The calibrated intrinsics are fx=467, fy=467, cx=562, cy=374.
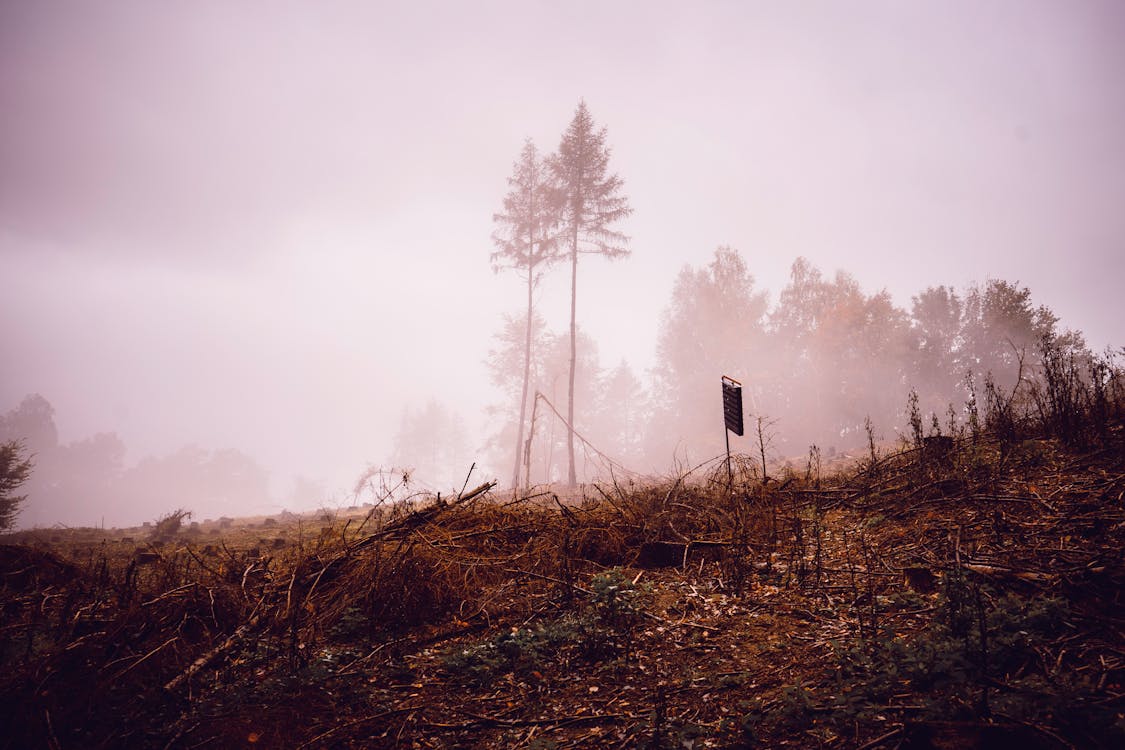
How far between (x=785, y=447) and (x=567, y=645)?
33.2 m

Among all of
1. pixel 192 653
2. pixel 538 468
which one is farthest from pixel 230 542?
pixel 538 468

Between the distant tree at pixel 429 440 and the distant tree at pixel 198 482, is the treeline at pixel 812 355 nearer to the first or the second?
the distant tree at pixel 429 440

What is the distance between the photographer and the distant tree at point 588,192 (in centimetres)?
2156

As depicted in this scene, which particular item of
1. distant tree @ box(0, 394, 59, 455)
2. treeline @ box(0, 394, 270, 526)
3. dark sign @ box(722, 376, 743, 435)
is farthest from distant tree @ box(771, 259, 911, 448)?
distant tree @ box(0, 394, 59, 455)

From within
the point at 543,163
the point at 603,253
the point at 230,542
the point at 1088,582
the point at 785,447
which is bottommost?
the point at 230,542

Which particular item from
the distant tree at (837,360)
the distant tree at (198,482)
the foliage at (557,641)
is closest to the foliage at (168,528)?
the foliage at (557,641)

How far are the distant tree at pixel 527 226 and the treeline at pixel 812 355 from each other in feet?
28.7

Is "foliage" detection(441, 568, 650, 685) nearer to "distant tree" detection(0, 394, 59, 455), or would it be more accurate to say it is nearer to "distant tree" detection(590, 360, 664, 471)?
"distant tree" detection(590, 360, 664, 471)

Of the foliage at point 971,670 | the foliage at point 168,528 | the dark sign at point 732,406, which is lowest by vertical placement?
the foliage at point 168,528

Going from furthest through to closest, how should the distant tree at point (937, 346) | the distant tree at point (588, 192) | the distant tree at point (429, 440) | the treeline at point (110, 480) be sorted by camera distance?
the treeline at point (110, 480)
the distant tree at point (429, 440)
the distant tree at point (937, 346)
the distant tree at point (588, 192)

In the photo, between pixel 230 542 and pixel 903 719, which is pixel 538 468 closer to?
pixel 230 542

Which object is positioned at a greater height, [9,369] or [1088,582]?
[9,369]

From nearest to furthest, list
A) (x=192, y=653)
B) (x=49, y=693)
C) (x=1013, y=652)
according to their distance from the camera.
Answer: (x=1013, y=652) < (x=49, y=693) < (x=192, y=653)

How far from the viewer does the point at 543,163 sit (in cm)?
2314
